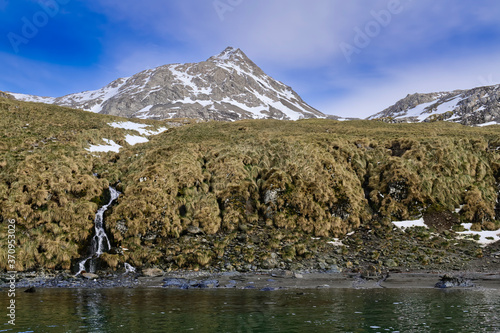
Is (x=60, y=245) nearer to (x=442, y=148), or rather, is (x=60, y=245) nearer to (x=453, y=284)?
(x=453, y=284)

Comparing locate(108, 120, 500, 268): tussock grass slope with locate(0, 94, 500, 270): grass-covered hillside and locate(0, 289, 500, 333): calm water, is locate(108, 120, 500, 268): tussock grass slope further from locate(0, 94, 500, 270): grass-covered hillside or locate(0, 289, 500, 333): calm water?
locate(0, 289, 500, 333): calm water

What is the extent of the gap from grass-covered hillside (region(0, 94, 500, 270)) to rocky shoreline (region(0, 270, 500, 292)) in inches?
75.9

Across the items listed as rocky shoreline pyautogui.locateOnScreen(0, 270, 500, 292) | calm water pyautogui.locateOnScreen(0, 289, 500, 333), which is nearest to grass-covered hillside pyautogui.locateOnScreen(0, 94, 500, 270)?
rocky shoreline pyautogui.locateOnScreen(0, 270, 500, 292)

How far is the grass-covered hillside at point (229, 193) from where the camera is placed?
29.2 m

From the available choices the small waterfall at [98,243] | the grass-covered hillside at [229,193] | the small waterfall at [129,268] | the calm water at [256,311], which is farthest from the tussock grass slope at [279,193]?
the calm water at [256,311]

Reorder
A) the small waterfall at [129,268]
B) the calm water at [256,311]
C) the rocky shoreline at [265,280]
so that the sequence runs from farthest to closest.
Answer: the small waterfall at [129,268] → the rocky shoreline at [265,280] → the calm water at [256,311]

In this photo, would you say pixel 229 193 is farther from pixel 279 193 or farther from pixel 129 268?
pixel 129 268

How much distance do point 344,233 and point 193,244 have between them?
680 inches

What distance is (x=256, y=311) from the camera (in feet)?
51.2

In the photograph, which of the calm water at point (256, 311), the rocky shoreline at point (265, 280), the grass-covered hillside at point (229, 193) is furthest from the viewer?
the grass-covered hillside at point (229, 193)

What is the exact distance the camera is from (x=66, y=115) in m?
69.9

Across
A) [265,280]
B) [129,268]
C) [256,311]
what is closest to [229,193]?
[265,280]

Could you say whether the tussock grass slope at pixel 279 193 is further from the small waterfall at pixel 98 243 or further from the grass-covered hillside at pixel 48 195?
the grass-covered hillside at pixel 48 195

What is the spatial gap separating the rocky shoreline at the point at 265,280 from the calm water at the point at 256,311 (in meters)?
1.99
